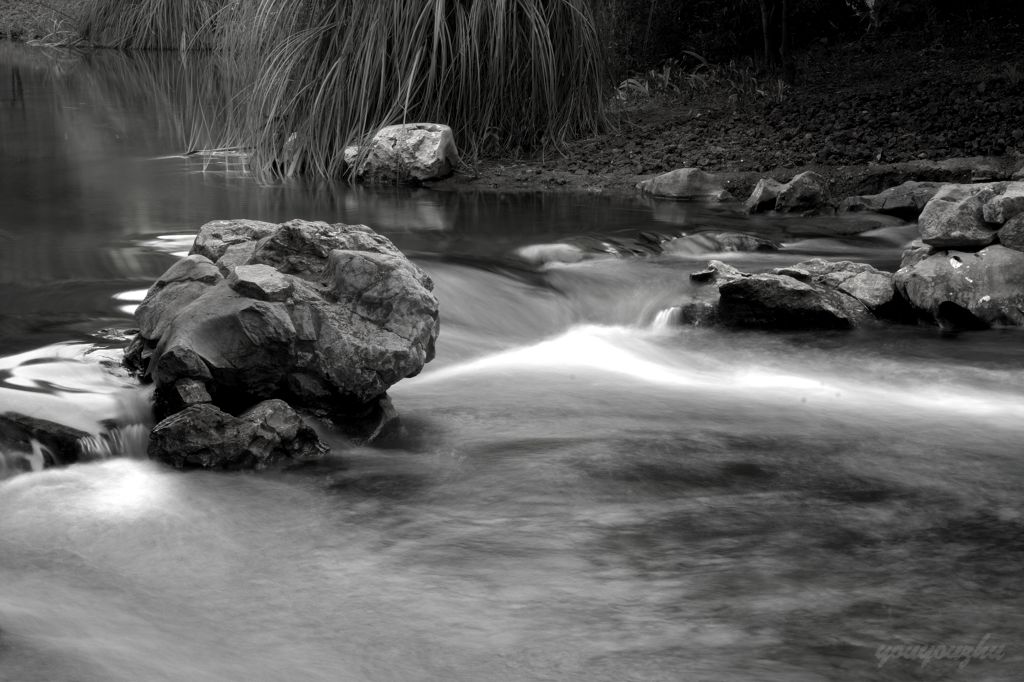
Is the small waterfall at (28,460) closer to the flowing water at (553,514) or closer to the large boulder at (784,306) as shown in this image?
the flowing water at (553,514)

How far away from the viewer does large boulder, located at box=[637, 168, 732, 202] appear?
8.29 metres

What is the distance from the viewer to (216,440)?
351 cm

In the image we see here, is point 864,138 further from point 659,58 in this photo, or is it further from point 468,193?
point 659,58

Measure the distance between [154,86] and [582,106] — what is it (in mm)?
8400

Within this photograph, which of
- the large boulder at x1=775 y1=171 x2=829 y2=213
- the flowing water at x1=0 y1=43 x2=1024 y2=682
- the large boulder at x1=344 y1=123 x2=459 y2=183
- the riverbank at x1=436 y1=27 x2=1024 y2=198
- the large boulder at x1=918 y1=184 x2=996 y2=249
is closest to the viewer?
the flowing water at x1=0 y1=43 x2=1024 y2=682

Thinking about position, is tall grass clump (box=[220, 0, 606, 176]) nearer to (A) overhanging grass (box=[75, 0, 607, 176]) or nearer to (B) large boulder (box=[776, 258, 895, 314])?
(A) overhanging grass (box=[75, 0, 607, 176])

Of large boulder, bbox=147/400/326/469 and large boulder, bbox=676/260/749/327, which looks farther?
large boulder, bbox=676/260/749/327

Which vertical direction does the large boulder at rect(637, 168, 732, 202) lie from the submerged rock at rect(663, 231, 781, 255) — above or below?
above

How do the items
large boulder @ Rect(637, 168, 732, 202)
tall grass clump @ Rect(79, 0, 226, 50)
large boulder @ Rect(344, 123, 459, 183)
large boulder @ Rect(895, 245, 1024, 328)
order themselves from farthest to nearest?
tall grass clump @ Rect(79, 0, 226, 50), large boulder @ Rect(344, 123, 459, 183), large boulder @ Rect(637, 168, 732, 202), large boulder @ Rect(895, 245, 1024, 328)

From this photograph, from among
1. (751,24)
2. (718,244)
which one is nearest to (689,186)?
(718,244)

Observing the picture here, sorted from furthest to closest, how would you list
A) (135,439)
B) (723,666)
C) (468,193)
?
1. (468,193)
2. (135,439)
3. (723,666)

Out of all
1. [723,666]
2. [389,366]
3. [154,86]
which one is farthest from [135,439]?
[154,86]

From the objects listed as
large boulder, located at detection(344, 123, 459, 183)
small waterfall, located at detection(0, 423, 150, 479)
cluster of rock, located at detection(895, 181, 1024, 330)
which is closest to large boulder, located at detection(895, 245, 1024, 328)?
cluster of rock, located at detection(895, 181, 1024, 330)

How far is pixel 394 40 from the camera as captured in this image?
346 inches
